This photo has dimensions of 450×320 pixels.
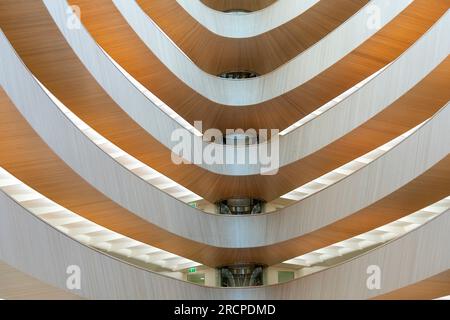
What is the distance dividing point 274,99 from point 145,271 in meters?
9.26

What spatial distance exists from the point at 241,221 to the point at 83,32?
1015cm

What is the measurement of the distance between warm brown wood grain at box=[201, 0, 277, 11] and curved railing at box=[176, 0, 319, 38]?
10.3 feet

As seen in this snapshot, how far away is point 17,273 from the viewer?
507 inches

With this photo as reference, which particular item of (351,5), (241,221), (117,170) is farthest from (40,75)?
(351,5)

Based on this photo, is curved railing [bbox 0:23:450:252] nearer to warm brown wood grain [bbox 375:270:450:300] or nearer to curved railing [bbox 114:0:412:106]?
warm brown wood grain [bbox 375:270:450:300]

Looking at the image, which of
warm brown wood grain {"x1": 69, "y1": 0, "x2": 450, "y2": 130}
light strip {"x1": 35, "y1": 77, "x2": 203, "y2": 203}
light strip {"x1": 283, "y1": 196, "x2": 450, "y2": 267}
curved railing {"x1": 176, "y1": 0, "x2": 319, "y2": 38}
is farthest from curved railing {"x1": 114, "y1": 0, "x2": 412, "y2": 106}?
light strip {"x1": 283, "y1": 196, "x2": 450, "y2": 267}

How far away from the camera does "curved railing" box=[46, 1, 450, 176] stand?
57.0 ft

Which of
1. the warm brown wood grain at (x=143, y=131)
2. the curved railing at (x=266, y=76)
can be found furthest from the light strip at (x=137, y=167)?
the curved railing at (x=266, y=76)

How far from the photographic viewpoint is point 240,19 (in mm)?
27812

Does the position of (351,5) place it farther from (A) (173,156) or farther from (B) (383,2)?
(A) (173,156)

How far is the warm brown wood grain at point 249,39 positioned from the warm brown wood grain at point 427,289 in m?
11.4

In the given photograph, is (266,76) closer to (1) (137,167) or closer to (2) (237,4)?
(1) (137,167)

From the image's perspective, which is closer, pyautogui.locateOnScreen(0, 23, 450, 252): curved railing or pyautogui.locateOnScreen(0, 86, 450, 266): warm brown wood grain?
pyautogui.locateOnScreen(0, 23, 450, 252): curved railing

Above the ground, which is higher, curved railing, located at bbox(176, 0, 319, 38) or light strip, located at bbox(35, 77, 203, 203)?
curved railing, located at bbox(176, 0, 319, 38)
